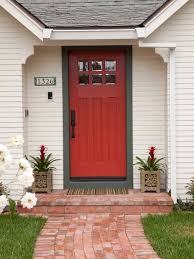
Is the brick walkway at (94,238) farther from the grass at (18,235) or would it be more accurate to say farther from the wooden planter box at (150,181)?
the wooden planter box at (150,181)

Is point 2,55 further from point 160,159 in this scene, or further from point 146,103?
point 160,159

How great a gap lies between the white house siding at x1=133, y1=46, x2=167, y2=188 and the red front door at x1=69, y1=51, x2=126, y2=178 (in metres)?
0.24

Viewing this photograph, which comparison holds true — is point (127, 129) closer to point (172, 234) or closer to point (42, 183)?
point (42, 183)

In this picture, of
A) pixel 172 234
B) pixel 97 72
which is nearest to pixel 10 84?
pixel 97 72

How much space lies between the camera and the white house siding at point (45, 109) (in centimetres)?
852

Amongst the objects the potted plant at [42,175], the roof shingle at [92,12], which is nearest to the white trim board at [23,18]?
the roof shingle at [92,12]

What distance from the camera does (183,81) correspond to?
7.88 meters

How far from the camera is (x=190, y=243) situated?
5805 mm

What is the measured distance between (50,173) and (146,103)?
2.03 meters

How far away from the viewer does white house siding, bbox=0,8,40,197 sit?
7977 millimetres

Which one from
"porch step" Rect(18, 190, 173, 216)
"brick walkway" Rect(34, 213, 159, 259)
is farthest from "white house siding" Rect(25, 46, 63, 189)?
"brick walkway" Rect(34, 213, 159, 259)

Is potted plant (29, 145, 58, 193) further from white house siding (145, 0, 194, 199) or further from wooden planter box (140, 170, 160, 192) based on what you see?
white house siding (145, 0, 194, 199)

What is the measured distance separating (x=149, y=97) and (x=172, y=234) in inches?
117

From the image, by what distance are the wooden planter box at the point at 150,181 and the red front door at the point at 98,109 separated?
0.59 metres
